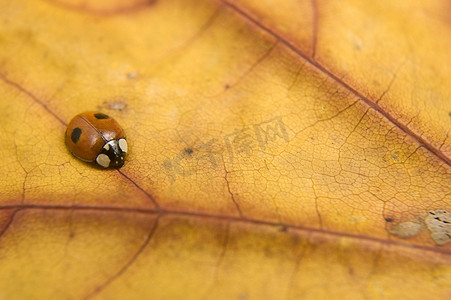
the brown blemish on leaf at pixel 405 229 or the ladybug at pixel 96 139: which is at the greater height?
the brown blemish on leaf at pixel 405 229

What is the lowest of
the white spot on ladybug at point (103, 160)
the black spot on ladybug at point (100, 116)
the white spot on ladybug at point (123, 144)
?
the white spot on ladybug at point (103, 160)

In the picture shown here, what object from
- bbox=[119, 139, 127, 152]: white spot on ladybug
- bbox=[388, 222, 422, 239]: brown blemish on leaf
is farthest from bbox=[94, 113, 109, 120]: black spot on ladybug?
bbox=[388, 222, 422, 239]: brown blemish on leaf

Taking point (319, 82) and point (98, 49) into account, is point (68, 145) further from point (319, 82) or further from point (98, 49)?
point (319, 82)

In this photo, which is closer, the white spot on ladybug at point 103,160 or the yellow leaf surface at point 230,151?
the yellow leaf surface at point 230,151

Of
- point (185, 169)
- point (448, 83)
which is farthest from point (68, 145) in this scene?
point (448, 83)

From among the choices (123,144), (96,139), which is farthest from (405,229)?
(96,139)

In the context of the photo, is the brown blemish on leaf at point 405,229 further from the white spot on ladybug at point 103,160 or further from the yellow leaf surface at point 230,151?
the white spot on ladybug at point 103,160

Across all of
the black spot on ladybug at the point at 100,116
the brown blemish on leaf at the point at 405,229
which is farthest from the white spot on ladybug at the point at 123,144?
the brown blemish on leaf at the point at 405,229
